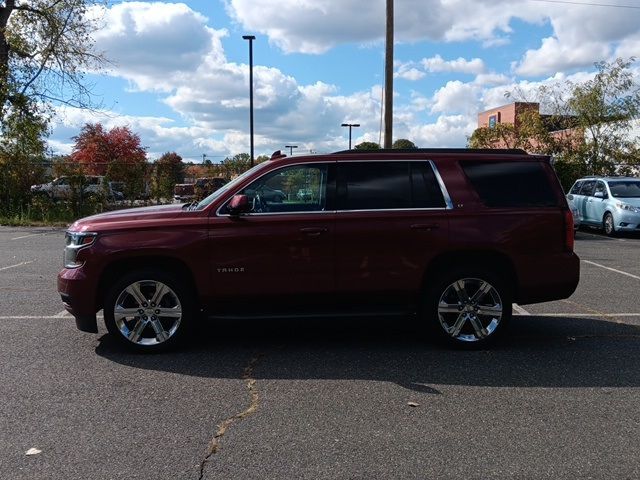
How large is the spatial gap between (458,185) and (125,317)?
3.45 m

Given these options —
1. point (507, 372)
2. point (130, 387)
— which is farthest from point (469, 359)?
point (130, 387)

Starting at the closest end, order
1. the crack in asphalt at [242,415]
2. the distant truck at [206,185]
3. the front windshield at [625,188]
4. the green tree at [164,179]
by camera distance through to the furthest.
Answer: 1. the crack in asphalt at [242,415]
2. the front windshield at [625,188]
3. the distant truck at [206,185]
4. the green tree at [164,179]

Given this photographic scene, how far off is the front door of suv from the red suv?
0.03ft

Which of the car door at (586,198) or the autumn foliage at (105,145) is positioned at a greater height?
the autumn foliage at (105,145)

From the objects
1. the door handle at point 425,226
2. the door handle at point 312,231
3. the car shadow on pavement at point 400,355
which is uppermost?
the door handle at point 425,226

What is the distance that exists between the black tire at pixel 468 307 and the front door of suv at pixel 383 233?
0.23 meters

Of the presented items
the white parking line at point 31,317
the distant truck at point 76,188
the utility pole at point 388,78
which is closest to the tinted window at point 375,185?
A: the white parking line at point 31,317

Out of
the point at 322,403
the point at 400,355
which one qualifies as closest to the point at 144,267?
the point at 322,403

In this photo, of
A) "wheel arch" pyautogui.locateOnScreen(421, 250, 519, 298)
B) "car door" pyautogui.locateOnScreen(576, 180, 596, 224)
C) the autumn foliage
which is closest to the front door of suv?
"wheel arch" pyautogui.locateOnScreen(421, 250, 519, 298)

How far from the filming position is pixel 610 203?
17328 mm

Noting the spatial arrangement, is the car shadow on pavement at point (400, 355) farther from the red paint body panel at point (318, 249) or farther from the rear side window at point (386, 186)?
the rear side window at point (386, 186)

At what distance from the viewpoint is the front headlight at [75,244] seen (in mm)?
5664

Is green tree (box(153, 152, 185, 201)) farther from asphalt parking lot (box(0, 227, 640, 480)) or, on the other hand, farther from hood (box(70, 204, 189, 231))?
hood (box(70, 204, 189, 231))

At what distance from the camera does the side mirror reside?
5590 mm
